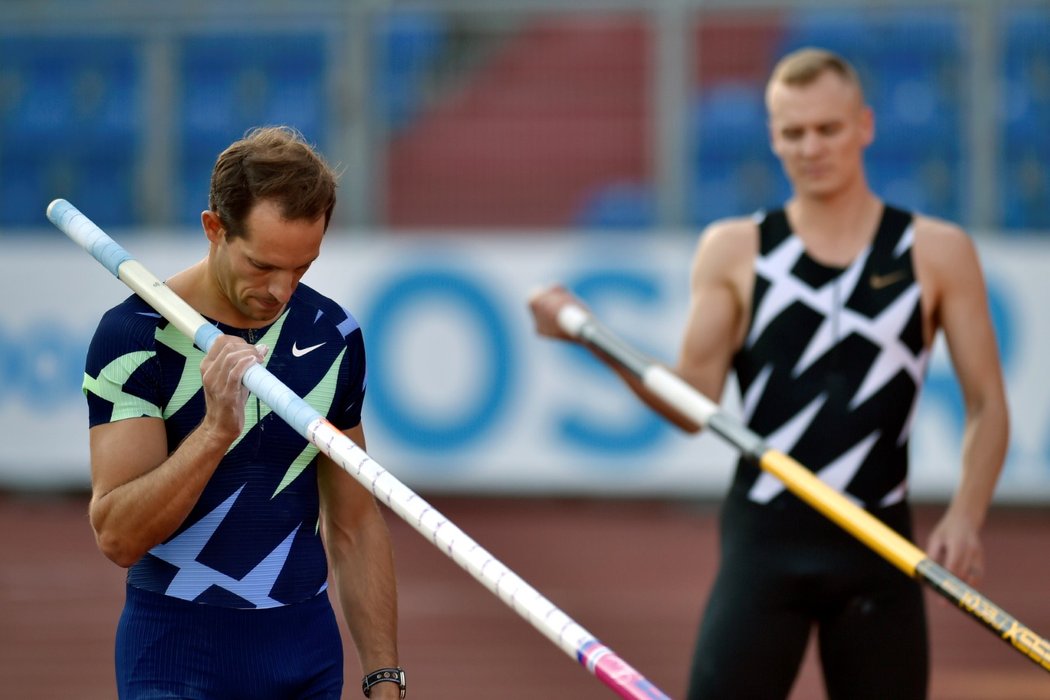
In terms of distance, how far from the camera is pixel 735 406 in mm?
10594

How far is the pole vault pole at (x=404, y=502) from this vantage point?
2727mm

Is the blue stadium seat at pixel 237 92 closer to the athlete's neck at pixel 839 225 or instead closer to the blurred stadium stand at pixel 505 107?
the blurred stadium stand at pixel 505 107

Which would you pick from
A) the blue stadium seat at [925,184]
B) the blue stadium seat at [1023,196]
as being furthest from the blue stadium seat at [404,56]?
the blue stadium seat at [1023,196]

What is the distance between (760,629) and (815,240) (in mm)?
1038

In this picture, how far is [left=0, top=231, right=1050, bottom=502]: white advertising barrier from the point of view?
10.8 meters

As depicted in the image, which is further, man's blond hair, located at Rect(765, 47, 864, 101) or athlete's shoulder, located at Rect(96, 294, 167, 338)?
man's blond hair, located at Rect(765, 47, 864, 101)

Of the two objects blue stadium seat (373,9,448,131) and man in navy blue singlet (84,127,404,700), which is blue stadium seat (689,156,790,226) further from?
man in navy blue singlet (84,127,404,700)

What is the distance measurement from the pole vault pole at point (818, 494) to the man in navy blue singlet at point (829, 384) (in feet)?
0.63

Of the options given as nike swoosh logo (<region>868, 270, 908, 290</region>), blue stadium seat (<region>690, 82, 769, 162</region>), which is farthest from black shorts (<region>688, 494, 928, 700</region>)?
blue stadium seat (<region>690, 82, 769, 162</region>)

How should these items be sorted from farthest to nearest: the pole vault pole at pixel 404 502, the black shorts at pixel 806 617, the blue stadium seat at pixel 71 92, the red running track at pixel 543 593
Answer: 1. the blue stadium seat at pixel 71 92
2. the red running track at pixel 543 593
3. the black shorts at pixel 806 617
4. the pole vault pole at pixel 404 502

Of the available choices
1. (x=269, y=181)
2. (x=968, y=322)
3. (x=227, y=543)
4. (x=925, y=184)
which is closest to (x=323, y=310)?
(x=269, y=181)

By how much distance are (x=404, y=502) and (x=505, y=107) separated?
9109 mm

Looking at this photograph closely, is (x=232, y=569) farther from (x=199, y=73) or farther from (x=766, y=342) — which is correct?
(x=199, y=73)

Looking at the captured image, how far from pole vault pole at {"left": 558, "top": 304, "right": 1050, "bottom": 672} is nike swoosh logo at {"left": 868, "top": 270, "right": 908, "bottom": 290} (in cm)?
61
